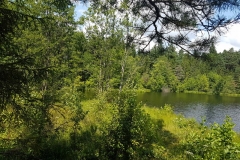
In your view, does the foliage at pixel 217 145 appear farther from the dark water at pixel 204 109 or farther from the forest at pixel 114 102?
the dark water at pixel 204 109

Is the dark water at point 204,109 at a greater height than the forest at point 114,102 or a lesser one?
lesser

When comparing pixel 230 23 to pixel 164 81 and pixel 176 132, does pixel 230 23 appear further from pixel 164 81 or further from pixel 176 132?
pixel 164 81

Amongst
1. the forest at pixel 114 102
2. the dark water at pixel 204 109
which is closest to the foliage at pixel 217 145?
the forest at pixel 114 102

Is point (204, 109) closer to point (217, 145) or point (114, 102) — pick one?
point (114, 102)

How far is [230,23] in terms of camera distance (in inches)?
165

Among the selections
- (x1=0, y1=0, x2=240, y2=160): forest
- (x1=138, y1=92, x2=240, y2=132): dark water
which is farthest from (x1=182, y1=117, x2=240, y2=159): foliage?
(x1=138, y1=92, x2=240, y2=132): dark water

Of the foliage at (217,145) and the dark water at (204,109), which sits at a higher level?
the foliage at (217,145)

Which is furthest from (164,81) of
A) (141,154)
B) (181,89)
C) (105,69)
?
(141,154)

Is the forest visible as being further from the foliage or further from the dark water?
the dark water

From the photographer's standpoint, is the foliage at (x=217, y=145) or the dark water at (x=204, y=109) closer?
the foliage at (x=217, y=145)

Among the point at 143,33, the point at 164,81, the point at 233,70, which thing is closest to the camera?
the point at 143,33

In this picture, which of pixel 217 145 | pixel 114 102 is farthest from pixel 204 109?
pixel 217 145

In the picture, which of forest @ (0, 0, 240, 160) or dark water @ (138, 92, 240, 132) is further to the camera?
dark water @ (138, 92, 240, 132)

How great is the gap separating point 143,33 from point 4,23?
9.65 ft
